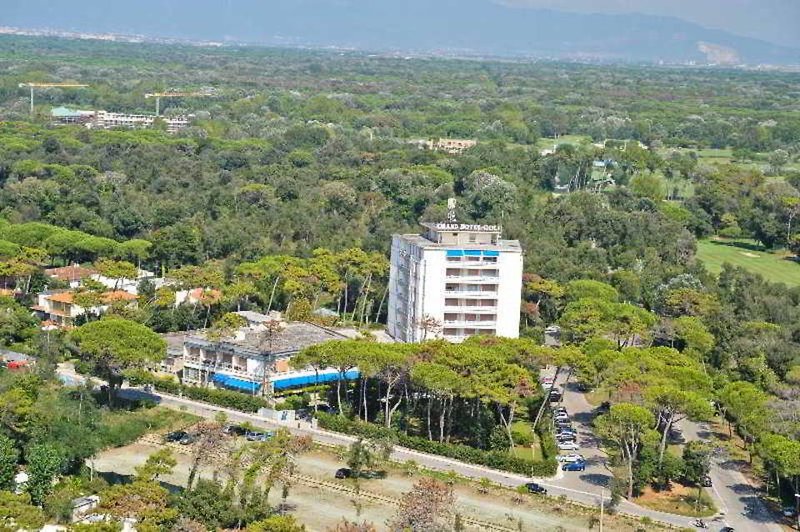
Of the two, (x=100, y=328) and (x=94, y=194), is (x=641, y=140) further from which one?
(x=100, y=328)

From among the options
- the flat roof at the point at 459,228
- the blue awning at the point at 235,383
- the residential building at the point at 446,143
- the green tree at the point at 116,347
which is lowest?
the blue awning at the point at 235,383

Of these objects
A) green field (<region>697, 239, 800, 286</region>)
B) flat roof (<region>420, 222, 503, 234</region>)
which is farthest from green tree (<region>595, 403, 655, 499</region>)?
green field (<region>697, 239, 800, 286</region>)

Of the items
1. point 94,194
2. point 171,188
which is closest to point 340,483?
point 94,194

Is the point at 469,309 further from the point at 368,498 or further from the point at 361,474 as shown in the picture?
the point at 368,498

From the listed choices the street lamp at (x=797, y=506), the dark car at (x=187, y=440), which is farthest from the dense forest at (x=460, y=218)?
the dark car at (x=187, y=440)

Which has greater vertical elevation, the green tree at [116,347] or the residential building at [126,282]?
the green tree at [116,347]

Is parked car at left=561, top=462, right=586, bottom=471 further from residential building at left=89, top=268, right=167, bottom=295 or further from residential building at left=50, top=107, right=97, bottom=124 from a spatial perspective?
residential building at left=50, top=107, right=97, bottom=124

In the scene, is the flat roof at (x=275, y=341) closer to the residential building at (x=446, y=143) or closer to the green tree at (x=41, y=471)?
the green tree at (x=41, y=471)
